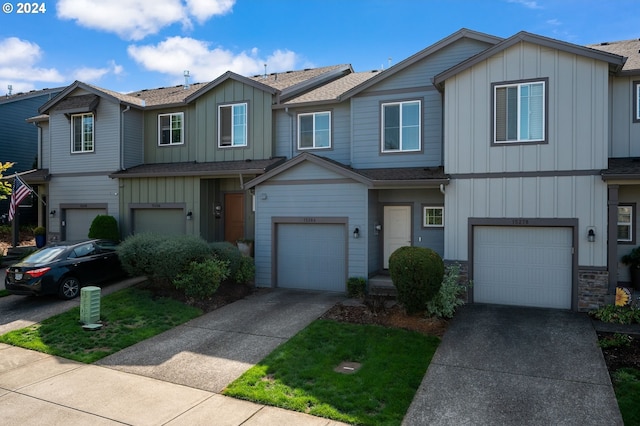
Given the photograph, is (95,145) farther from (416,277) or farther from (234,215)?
(416,277)

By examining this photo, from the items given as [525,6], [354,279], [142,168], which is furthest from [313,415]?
[142,168]

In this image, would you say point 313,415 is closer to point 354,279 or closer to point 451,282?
point 451,282

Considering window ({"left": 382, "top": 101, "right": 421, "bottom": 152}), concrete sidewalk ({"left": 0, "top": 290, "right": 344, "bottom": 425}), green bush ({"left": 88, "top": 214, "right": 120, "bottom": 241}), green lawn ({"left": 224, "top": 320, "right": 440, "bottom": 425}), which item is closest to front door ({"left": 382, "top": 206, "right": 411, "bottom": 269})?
window ({"left": 382, "top": 101, "right": 421, "bottom": 152})

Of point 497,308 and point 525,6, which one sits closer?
point 497,308

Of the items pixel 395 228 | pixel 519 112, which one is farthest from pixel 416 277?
pixel 519 112

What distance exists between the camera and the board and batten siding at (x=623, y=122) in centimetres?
1146

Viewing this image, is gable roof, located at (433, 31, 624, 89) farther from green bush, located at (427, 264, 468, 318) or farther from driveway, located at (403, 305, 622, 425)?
driveway, located at (403, 305, 622, 425)

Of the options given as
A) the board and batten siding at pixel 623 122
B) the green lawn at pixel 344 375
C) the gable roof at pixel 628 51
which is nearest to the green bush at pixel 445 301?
the green lawn at pixel 344 375

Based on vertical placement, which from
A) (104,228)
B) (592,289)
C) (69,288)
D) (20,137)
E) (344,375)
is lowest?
(344,375)

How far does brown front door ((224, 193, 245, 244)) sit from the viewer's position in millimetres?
16750

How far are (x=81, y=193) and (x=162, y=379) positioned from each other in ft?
41.3

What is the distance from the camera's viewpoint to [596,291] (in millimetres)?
10531

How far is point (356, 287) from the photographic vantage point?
1248 cm

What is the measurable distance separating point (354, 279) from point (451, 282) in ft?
9.50
